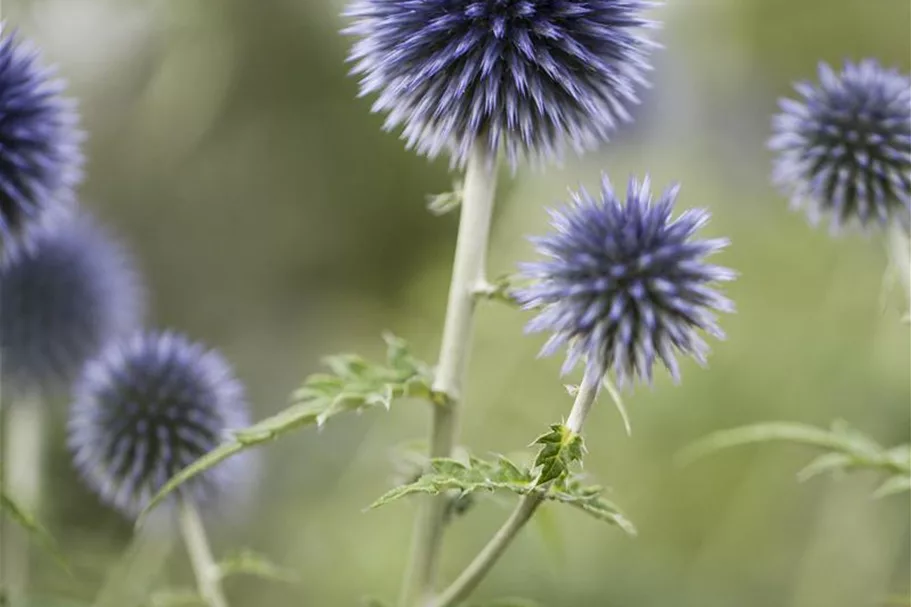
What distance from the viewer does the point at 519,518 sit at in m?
0.67

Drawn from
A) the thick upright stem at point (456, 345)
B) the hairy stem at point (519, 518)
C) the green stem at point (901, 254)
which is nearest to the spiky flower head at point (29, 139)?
the thick upright stem at point (456, 345)

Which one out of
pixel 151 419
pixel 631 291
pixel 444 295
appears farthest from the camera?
pixel 444 295

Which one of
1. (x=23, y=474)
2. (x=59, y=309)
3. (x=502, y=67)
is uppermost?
(x=59, y=309)

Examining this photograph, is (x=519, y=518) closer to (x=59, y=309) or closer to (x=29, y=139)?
(x=29, y=139)

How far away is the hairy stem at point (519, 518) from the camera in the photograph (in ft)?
2.10

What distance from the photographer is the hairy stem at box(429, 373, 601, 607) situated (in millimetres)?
640

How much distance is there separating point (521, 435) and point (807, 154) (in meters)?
1.27

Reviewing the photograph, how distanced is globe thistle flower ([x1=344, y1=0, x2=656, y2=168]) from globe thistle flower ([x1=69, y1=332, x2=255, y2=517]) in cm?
46

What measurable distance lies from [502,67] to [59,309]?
3.22ft

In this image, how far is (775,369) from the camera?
2141 millimetres

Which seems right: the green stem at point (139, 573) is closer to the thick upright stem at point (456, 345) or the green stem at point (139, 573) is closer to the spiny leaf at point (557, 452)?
the thick upright stem at point (456, 345)

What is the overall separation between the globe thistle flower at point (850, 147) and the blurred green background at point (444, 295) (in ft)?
1.95

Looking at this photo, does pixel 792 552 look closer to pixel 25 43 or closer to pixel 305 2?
pixel 25 43

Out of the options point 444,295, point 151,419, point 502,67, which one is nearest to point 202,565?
point 151,419
